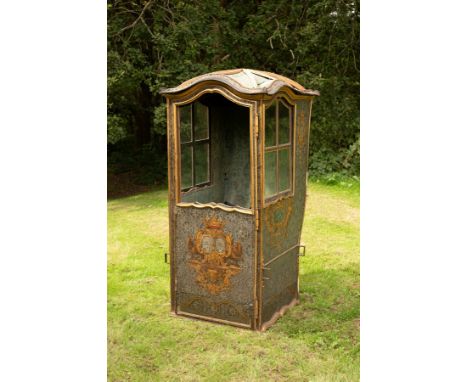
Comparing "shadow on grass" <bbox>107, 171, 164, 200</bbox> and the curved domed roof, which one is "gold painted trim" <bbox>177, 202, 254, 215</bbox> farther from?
"shadow on grass" <bbox>107, 171, 164, 200</bbox>

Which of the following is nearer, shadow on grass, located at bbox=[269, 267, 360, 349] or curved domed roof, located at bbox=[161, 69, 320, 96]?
curved domed roof, located at bbox=[161, 69, 320, 96]

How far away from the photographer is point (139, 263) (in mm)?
5805

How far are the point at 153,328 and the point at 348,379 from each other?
152 cm

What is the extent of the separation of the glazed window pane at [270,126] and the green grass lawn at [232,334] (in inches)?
54.5

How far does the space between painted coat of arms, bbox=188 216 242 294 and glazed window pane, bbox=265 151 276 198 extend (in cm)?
41

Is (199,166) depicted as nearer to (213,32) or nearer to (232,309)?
(232,309)

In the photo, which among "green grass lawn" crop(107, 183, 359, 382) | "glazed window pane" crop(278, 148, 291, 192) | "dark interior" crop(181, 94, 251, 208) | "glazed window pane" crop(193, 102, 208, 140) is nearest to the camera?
"green grass lawn" crop(107, 183, 359, 382)

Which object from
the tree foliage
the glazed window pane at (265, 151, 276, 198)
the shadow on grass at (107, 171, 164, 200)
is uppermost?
the tree foliage

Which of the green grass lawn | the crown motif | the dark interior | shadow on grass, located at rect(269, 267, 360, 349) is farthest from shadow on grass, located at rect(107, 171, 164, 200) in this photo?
the crown motif

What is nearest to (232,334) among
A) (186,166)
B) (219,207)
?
(219,207)

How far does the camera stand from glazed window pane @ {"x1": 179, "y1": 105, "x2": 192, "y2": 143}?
4.10 metres

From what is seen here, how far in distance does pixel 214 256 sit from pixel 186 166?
75 cm

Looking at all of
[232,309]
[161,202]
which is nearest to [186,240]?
[232,309]

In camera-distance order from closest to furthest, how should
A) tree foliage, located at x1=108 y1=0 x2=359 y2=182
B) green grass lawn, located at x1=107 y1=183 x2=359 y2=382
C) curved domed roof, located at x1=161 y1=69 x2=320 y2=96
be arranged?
green grass lawn, located at x1=107 y1=183 x2=359 y2=382, curved domed roof, located at x1=161 y1=69 x2=320 y2=96, tree foliage, located at x1=108 y1=0 x2=359 y2=182
